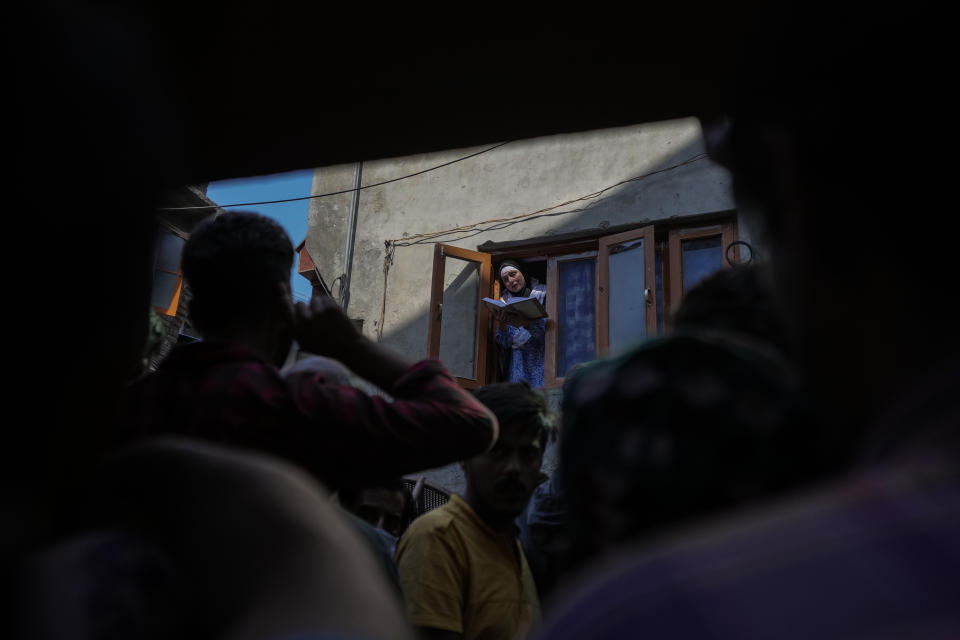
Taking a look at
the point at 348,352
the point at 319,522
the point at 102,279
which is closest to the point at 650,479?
the point at 319,522

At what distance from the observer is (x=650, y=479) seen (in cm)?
59

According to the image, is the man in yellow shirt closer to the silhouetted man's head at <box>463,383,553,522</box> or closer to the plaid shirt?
the silhouetted man's head at <box>463,383,553,522</box>

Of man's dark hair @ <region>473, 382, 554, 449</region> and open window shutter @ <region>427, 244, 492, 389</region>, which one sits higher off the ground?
open window shutter @ <region>427, 244, 492, 389</region>

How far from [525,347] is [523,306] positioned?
0.49 metres

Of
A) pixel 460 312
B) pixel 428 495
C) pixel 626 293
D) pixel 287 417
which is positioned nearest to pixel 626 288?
pixel 626 293

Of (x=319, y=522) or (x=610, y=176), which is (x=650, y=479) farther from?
(x=610, y=176)

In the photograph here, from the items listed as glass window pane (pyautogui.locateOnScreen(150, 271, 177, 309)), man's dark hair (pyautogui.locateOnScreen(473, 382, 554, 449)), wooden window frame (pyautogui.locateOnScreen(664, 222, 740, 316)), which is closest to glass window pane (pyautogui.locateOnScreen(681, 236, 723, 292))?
wooden window frame (pyautogui.locateOnScreen(664, 222, 740, 316))

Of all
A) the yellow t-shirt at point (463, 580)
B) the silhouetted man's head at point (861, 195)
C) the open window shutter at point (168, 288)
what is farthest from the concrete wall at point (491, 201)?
the silhouetted man's head at point (861, 195)

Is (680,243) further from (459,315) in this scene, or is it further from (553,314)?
(459,315)

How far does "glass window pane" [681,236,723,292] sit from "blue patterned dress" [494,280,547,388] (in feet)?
5.48

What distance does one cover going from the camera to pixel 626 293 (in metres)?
8.12

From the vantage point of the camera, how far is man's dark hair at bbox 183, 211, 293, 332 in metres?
1.60

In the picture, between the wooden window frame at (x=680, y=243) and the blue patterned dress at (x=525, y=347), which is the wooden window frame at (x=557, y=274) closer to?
the wooden window frame at (x=680, y=243)

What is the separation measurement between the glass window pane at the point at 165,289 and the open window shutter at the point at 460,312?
5.05m
